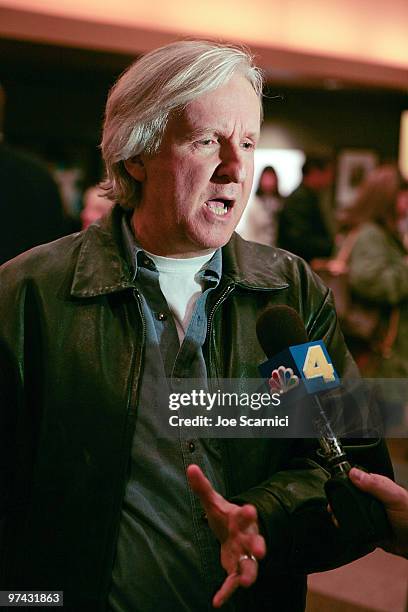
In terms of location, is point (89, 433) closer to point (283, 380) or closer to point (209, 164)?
point (283, 380)

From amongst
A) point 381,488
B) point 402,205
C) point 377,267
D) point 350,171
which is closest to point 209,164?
point 381,488

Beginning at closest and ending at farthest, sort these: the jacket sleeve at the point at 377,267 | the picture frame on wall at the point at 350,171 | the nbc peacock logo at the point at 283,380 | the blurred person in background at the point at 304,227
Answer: the nbc peacock logo at the point at 283,380, the jacket sleeve at the point at 377,267, the blurred person in background at the point at 304,227, the picture frame on wall at the point at 350,171

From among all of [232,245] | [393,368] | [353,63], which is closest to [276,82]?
[353,63]

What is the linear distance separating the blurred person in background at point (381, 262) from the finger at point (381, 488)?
8.48ft

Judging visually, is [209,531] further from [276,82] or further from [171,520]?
[276,82]

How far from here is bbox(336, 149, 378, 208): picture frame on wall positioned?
7289mm

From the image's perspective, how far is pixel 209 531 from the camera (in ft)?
4.38

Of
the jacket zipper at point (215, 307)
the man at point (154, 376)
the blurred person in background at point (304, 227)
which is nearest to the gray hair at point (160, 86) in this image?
the man at point (154, 376)

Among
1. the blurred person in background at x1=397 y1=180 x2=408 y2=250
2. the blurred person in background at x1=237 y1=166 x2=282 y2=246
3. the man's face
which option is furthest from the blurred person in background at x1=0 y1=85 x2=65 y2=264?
the blurred person in background at x1=237 y1=166 x2=282 y2=246

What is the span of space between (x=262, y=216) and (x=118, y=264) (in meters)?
3.63

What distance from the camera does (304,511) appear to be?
4.23 ft

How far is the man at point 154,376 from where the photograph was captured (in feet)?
4.33

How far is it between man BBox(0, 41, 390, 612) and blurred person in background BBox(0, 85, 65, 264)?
0.57 meters

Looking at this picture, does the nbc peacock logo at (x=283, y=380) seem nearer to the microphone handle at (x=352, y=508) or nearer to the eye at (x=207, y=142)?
the microphone handle at (x=352, y=508)
